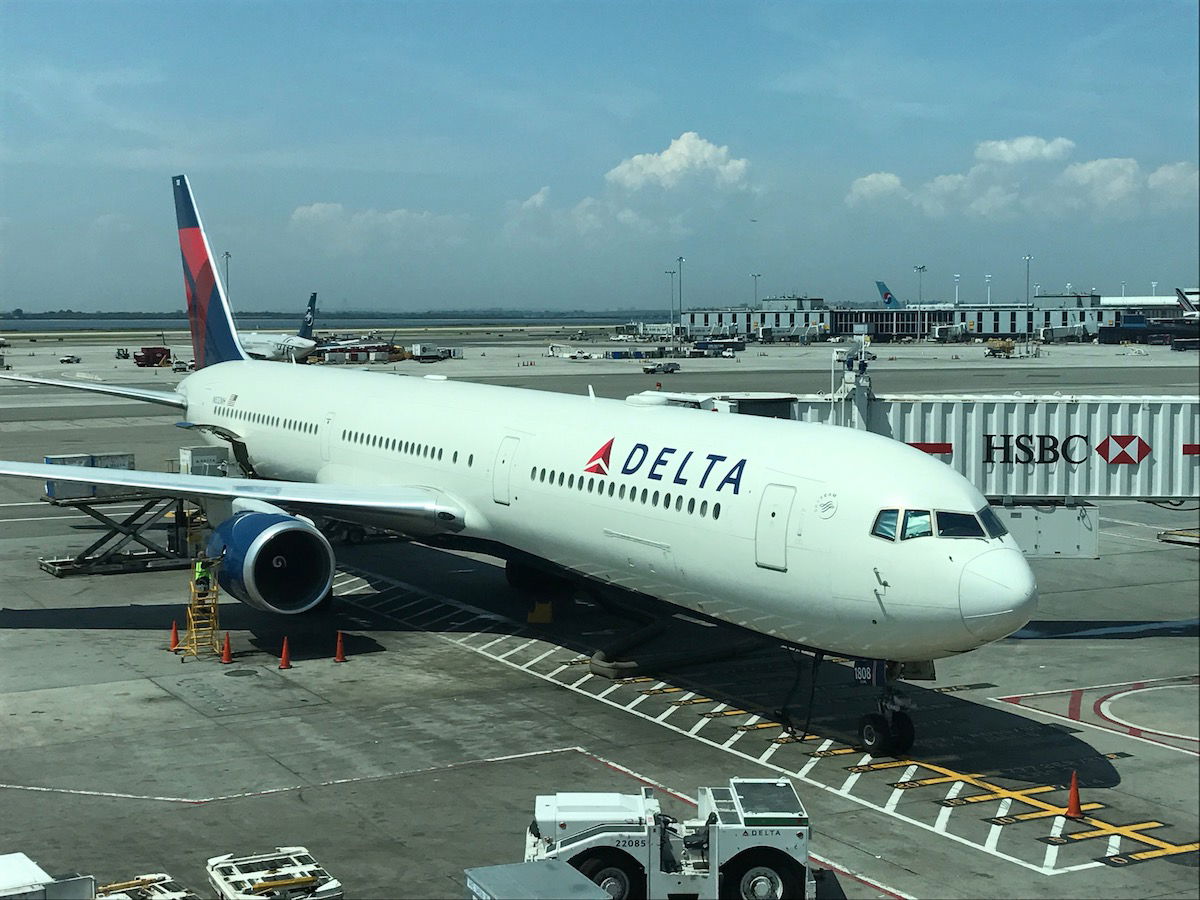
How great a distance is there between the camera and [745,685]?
76.1 ft

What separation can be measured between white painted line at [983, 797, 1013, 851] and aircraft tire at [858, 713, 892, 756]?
2.12 m

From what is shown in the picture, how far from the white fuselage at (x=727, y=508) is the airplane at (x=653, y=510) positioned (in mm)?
32

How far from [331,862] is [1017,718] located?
11514 millimetres

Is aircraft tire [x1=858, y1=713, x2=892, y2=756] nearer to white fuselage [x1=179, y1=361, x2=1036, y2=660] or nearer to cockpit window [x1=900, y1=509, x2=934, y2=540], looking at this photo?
white fuselage [x1=179, y1=361, x2=1036, y2=660]

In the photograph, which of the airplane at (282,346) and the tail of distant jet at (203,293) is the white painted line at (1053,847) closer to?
the tail of distant jet at (203,293)

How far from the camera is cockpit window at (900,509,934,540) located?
58.4ft

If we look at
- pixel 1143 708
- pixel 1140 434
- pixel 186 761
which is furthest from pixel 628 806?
pixel 1140 434

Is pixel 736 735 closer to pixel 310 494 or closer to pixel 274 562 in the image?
pixel 274 562

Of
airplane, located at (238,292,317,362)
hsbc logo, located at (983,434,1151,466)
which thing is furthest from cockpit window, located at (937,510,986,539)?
airplane, located at (238,292,317,362)

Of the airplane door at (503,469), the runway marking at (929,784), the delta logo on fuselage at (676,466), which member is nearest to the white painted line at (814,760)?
the runway marking at (929,784)

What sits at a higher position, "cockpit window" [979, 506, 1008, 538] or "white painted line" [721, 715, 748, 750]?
"cockpit window" [979, 506, 1008, 538]

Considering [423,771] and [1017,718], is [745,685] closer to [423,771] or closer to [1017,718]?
[1017,718]

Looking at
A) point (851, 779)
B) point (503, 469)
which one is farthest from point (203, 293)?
point (851, 779)

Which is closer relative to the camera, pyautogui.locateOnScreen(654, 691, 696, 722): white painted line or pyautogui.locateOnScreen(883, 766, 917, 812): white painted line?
pyautogui.locateOnScreen(883, 766, 917, 812): white painted line
